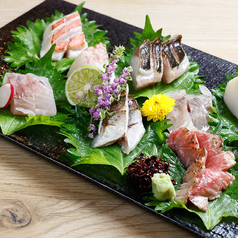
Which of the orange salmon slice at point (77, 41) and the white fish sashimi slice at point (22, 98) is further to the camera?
the orange salmon slice at point (77, 41)

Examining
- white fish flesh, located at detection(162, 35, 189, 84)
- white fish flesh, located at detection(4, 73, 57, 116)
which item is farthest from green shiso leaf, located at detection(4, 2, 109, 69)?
white fish flesh, located at detection(162, 35, 189, 84)

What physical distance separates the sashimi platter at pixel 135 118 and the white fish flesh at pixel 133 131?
0.01 m

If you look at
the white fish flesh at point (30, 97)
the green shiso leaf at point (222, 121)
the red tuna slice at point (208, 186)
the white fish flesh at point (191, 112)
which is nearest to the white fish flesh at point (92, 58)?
the white fish flesh at point (30, 97)

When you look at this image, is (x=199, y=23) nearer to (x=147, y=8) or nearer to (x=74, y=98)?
(x=147, y=8)

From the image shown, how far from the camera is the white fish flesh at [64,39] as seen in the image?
4.29 meters

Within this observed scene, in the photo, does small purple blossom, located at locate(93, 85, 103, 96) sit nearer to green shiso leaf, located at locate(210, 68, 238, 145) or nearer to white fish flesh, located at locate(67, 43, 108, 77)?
white fish flesh, located at locate(67, 43, 108, 77)

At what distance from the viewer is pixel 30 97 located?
11.7 feet

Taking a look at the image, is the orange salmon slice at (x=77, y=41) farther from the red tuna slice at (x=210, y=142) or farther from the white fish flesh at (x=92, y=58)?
the red tuna slice at (x=210, y=142)

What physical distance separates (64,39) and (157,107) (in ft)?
5.51

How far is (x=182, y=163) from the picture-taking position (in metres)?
3.24

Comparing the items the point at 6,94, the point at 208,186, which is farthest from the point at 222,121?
the point at 6,94

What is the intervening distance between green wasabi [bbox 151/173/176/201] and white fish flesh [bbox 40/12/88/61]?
86.4 inches

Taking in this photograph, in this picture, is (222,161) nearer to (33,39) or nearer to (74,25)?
(74,25)

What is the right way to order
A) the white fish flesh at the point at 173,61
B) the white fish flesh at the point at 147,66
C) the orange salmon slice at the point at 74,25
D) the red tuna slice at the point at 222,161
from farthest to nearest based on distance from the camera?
the orange salmon slice at the point at 74,25, the white fish flesh at the point at 173,61, the white fish flesh at the point at 147,66, the red tuna slice at the point at 222,161
